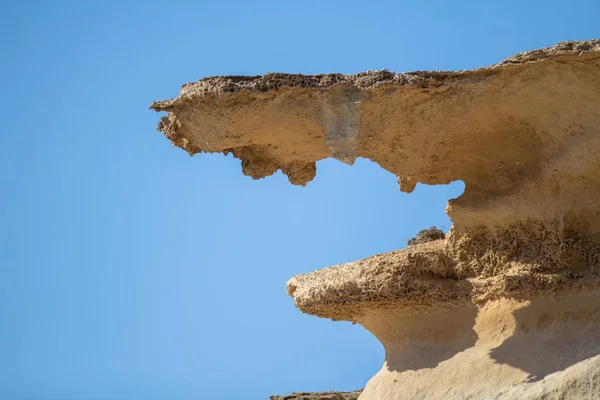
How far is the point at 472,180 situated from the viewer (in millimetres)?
6875

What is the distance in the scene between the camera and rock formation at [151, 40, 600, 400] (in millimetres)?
5879

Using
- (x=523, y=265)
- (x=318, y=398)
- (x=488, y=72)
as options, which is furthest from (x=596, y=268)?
(x=318, y=398)

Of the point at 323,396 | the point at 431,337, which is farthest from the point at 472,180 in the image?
the point at 323,396

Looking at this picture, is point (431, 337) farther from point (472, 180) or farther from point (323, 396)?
point (323, 396)

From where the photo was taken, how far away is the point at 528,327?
6285 millimetres

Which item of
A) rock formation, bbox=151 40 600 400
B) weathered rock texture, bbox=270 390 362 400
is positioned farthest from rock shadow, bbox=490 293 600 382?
weathered rock texture, bbox=270 390 362 400

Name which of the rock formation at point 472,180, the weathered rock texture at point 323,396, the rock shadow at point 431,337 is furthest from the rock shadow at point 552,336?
the weathered rock texture at point 323,396

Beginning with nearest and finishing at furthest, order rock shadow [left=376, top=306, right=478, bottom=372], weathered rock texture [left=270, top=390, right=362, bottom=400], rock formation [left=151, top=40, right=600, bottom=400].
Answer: rock formation [left=151, top=40, right=600, bottom=400] → rock shadow [left=376, top=306, right=478, bottom=372] → weathered rock texture [left=270, top=390, right=362, bottom=400]

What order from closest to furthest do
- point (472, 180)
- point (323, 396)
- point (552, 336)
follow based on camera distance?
point (552, 336) → point (472, 180) → point (323, 396)

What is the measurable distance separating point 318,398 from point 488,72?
540 centimetres

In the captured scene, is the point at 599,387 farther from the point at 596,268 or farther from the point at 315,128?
the point at 315,128

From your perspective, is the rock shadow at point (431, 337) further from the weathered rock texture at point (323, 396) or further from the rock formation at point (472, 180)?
the weathered rock texture at point (323, 396)

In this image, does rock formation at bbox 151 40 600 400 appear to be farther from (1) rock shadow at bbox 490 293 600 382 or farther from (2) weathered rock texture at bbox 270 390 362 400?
(2) weathered rock texture at bbox 270 390 362 400

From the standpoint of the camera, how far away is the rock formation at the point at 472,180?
5879 millimetres
